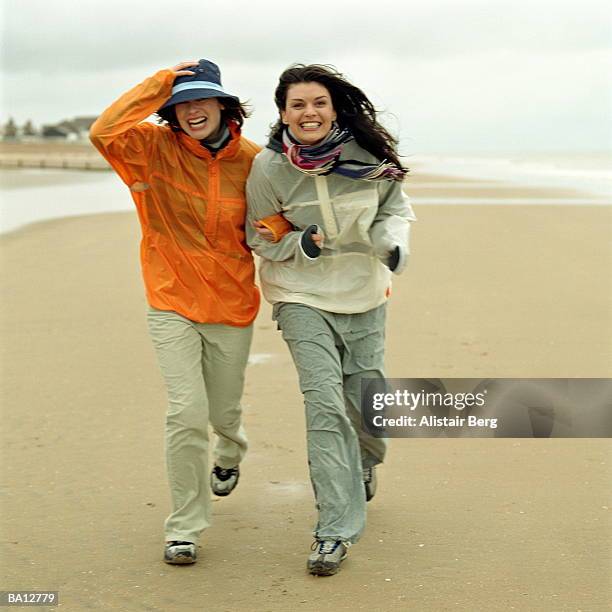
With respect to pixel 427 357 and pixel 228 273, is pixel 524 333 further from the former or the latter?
pixel 228 273

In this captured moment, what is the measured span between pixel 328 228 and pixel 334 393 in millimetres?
702

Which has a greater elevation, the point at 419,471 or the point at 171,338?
the point at 171,338

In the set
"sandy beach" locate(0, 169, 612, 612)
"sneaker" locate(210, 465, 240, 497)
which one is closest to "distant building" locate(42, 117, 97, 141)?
"sandy beach" locate(0, 169, 612, 612)

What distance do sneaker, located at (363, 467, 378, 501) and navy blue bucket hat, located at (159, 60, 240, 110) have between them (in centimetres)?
183

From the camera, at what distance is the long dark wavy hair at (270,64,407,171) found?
16.2 feet

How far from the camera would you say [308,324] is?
494 centimetres

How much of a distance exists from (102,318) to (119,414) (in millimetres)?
3308

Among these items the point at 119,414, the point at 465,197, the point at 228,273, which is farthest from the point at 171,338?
the point at 465,197

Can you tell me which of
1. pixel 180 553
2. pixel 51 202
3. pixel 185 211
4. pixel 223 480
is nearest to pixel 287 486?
pixel 223 480

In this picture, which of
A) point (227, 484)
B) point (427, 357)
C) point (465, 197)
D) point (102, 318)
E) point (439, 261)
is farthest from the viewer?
point (465, 197)

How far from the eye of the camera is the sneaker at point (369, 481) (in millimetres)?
5449

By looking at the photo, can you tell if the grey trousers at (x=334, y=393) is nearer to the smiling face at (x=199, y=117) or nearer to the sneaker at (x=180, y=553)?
the sneaker at (x=180, y=553)

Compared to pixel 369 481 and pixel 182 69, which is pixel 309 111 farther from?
pixel 369 481

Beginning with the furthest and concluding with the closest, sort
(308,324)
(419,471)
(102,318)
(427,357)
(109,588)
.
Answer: (102,318) < (427,357) < (419,471) < (308,324) < (109,588)
